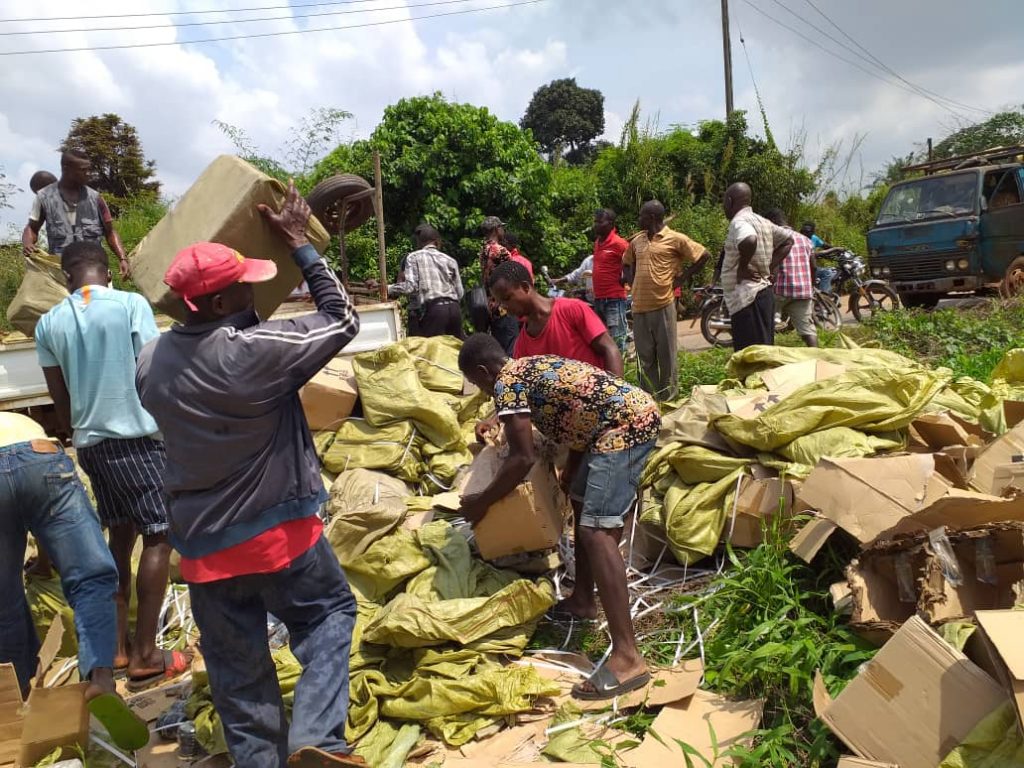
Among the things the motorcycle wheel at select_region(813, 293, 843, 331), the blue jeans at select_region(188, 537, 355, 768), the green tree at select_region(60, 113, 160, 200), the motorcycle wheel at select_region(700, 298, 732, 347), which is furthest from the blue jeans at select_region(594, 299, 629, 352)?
the green tree at select_region(60, 113, 160, 200)

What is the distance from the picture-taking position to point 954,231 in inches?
376

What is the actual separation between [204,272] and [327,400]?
9.90ft

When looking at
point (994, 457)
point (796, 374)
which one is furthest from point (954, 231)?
point (994, 457)

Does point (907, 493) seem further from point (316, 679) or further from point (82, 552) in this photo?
point (82, 552)

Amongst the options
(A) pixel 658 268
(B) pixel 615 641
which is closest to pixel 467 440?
(A) pixel 658 268

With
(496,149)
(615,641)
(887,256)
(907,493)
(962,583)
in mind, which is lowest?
(615,641)

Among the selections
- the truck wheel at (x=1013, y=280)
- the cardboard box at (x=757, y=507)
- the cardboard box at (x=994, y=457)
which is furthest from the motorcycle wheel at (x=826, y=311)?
the cardboard box at (x=757, y=507)

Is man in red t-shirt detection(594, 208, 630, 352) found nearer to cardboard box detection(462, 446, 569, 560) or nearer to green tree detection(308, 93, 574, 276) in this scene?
cardboard box detection(462, 446, 569, 560)

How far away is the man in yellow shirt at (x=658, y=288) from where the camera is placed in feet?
19.0

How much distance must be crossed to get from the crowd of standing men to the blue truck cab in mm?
7930

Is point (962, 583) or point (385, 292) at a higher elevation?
point (385, 292)

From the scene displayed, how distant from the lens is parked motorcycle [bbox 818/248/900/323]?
33.0 feet

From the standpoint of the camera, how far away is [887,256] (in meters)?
10.4

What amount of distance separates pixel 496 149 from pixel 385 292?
4682 mm
